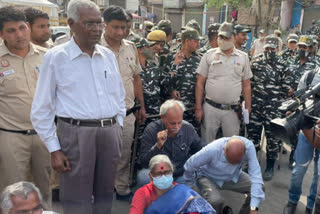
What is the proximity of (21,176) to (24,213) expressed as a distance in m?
0.79

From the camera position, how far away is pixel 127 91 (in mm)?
3295

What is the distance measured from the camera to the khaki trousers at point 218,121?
156 inches

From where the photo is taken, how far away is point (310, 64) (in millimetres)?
4816

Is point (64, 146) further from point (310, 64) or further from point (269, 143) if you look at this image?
point (310, 64)

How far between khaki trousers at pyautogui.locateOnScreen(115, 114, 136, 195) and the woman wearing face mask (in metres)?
0.52

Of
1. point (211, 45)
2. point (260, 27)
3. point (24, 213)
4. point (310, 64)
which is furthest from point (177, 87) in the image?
point (260, 27)

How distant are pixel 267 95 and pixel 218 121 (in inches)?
37.0

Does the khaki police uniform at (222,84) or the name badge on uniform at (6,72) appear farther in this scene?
the khaki police uniform at (222,84)

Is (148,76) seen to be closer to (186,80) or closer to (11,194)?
(186,80)

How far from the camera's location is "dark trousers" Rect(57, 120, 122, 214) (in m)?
2.13

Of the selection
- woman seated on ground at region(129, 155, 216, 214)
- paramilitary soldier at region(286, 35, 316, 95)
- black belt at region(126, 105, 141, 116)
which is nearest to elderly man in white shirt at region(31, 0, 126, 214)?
woman seated on ground at region(129, 155, 216, 214)

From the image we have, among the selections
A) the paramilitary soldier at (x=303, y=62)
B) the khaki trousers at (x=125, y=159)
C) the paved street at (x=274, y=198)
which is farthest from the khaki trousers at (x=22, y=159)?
the paramilitary soldier at (x=303, y=62)

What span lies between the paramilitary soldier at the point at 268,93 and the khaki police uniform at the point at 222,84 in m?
0.51

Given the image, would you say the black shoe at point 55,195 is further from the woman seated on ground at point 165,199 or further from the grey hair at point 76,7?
the grey hair at point 76,7
